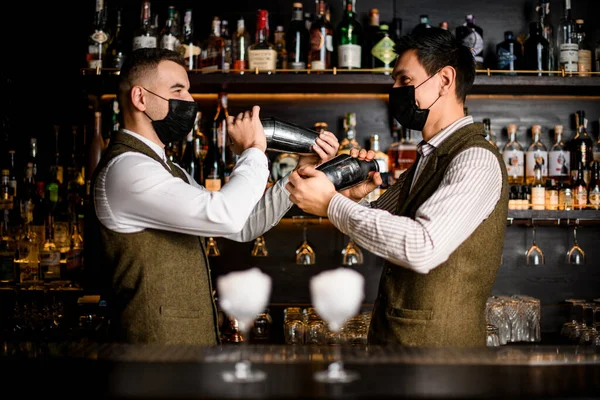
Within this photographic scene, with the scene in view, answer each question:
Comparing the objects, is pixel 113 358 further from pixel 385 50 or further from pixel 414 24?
Answer: pixel 414 24

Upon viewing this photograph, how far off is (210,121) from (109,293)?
143 centimetres

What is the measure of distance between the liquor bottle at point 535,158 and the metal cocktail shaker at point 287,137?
1309 millimetres

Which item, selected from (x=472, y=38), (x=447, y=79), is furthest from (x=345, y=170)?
(x=472, y=38)

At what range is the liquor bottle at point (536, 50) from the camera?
307 centimetres

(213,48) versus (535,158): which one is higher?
(213,48)

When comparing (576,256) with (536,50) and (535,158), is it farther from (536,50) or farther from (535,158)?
(536,50)

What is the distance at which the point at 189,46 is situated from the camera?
2.98 m

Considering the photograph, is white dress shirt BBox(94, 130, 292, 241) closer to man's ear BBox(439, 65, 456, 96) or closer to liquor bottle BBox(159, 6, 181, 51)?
man's ear BBox(439, 65, 456, 96)

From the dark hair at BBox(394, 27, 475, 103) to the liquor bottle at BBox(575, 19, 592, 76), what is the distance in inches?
43.9

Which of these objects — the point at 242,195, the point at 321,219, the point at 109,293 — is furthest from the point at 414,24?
the point at 109,293

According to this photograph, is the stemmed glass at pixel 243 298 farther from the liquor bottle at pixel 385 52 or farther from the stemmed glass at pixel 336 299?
the liquor bottle at pixel 385 52

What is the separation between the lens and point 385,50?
9.83ft

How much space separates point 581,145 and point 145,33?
79.3 inches

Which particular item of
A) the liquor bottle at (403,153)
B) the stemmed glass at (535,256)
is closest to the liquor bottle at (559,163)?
the stemmed glass at (535,256)
